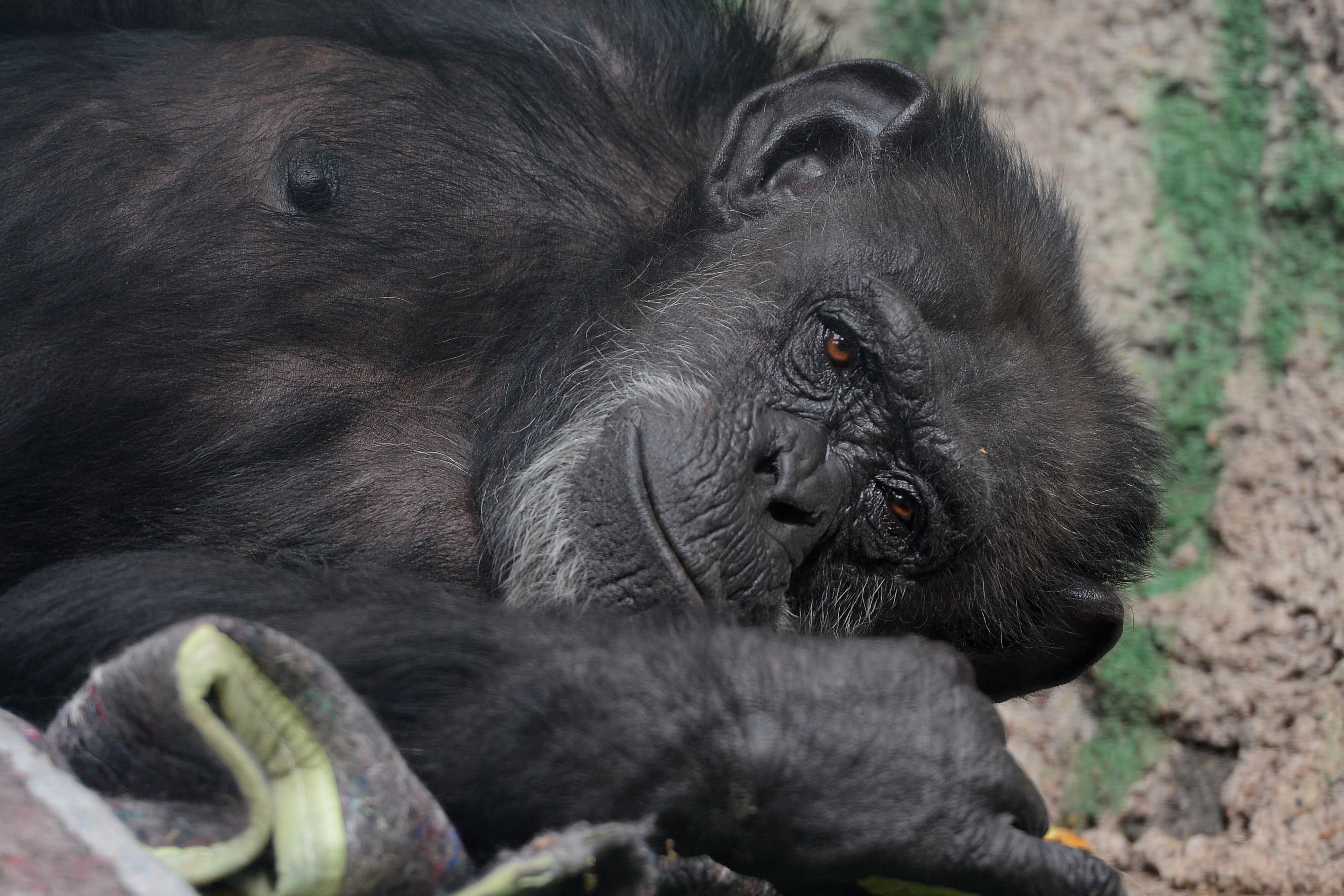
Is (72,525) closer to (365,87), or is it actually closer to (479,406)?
(479,406)

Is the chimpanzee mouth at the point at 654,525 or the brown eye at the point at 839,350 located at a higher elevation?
the brown eye at the point at 839,350

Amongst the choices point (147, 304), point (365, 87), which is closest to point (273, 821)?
point (147, 304)

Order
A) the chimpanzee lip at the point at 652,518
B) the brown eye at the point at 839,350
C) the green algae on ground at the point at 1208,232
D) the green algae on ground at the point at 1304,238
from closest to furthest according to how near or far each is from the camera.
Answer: the chimpanzee lip at the point at 652,518 → the brown eye at the point at 839,350 → the green algae on ground at the point at 1304,238 → the green algae on ground at the point at 1208,232

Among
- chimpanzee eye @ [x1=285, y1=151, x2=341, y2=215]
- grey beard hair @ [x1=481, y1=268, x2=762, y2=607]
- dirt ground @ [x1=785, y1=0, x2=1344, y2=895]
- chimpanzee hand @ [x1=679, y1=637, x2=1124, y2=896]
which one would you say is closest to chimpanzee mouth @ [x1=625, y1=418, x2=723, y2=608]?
grey beard hair @ [x1=481, y1=268, x2=762, y2=607]

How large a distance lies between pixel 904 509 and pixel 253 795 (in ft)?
5.62

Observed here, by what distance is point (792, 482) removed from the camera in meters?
2.90

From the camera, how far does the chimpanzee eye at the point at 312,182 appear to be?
123 inches

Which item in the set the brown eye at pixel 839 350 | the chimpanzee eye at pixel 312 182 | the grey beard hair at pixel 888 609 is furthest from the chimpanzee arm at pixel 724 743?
the chimpanzee eye at pixel 312 182

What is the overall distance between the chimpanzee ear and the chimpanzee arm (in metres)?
1.45

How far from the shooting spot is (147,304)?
3002 millimetres

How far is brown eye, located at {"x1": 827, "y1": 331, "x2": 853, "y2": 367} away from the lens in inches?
120

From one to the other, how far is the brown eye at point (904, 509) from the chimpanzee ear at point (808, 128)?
835mm

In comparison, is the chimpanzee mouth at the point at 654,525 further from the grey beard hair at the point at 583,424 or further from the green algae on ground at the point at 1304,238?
the green algae on ground at the point at 1304,238

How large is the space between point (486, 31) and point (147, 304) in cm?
112
